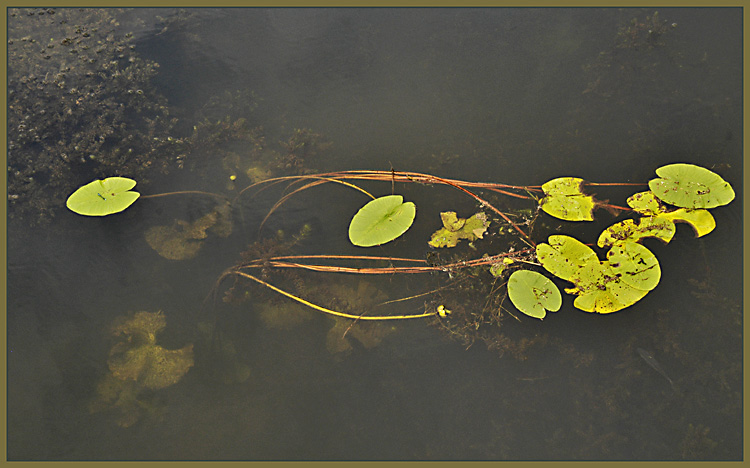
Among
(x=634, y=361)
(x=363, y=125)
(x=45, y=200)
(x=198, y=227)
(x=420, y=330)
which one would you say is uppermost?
(x=363, y=125)

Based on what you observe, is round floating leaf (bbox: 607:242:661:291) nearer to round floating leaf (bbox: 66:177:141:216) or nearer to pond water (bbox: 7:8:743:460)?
pond water (bbox: 7:8:743:460)

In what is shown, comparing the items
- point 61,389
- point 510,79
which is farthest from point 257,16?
point 61,389

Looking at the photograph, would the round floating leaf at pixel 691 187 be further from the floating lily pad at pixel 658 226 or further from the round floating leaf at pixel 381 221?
the round floating leaf at pixel 381 221

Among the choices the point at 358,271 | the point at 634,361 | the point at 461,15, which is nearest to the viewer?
the point at 634,361

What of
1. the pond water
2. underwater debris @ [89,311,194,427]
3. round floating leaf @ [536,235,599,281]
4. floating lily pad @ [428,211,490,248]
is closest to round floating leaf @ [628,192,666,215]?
the pond water

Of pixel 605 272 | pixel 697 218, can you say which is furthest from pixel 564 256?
pixel 697 218

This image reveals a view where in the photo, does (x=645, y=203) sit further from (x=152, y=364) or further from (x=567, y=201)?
(x=152, y=364)

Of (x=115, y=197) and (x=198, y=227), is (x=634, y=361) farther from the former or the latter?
(x=115, y=197)
